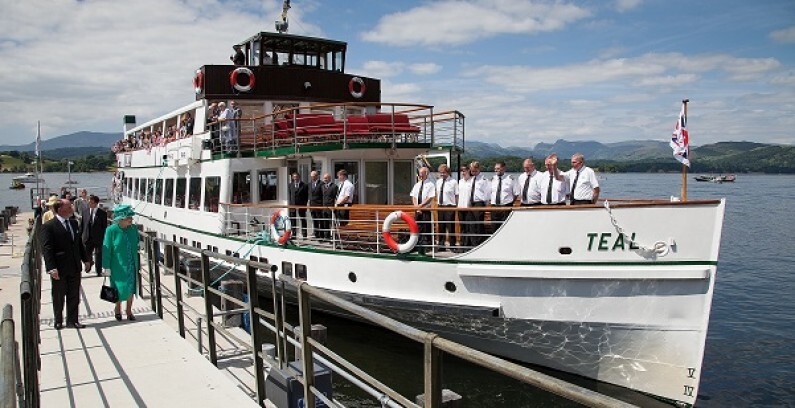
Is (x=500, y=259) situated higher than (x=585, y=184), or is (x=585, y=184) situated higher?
(x=585, y=184)

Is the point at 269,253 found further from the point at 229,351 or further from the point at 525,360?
the point at 525,360

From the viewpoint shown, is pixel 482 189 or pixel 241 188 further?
pixel 241 188

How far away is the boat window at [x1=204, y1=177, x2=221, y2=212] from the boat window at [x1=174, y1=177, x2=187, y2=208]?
5.91 feet

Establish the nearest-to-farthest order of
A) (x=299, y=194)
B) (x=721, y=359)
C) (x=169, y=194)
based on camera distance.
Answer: (x=299, y=194), (x=721, y=359), (x=169, y=194)

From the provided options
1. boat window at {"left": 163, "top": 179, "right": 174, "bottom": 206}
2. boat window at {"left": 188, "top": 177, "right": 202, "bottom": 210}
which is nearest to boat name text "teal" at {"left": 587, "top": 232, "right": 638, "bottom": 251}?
boat window at {"left": 188, "top": 177, "right": 202, "bottom": 210}

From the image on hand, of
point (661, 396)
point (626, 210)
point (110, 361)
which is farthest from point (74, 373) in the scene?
point (661, 396)

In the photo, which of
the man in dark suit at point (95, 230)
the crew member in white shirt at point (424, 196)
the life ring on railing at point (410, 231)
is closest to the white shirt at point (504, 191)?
the crew member in white shirt at point (424, 196)

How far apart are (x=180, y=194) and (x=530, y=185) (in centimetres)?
1073

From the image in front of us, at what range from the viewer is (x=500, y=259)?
327 inches

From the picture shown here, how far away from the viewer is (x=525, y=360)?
29.6ft

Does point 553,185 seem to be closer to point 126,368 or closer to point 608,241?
point 608,241

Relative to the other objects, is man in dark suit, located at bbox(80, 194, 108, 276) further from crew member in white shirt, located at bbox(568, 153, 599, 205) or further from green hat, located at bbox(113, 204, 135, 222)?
crew member in white shirt, located at bbox(568, 153, 599, 205)

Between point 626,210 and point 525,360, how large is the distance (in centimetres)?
301

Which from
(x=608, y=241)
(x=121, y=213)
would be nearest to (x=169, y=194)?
(x=121, y=213)
